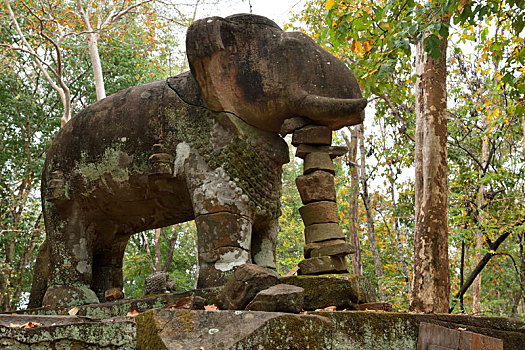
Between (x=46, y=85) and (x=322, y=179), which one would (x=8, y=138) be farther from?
(x=322, y=179)

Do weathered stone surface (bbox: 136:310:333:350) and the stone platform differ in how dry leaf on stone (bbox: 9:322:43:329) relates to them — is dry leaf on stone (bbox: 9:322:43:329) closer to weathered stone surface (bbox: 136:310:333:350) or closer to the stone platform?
the stone platform

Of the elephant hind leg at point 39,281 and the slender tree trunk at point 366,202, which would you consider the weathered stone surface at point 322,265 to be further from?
the slender tree trunk at point 366,202

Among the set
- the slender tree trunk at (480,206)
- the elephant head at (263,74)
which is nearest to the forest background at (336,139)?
the slender tree trunk at (480,206)

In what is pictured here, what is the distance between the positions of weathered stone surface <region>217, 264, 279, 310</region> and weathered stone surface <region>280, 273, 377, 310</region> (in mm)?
404

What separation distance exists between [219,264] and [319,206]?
3.03 feet

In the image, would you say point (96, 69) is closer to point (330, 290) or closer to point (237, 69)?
point (237, 69)

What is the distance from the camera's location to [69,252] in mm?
5055

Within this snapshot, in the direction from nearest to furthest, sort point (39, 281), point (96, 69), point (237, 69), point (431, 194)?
point (237, 69)
point (39, 281)
point (431, 194)
point (96, 69)

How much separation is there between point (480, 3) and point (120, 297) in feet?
14.7

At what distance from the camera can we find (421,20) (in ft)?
18.1

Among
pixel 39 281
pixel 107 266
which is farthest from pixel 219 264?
pixel 39 281

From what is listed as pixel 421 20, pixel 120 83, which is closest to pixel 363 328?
pixel 421 20

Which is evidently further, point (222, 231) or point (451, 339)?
point (222, 231)

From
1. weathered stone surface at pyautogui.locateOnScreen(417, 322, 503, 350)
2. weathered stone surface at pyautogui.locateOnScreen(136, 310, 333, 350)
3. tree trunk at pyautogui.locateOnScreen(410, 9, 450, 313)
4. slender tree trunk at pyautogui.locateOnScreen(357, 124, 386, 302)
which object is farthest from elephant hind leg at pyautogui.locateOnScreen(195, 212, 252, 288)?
slender tree trunk at pyautogui.locateOnScreen(357, 124, 386, 302)
